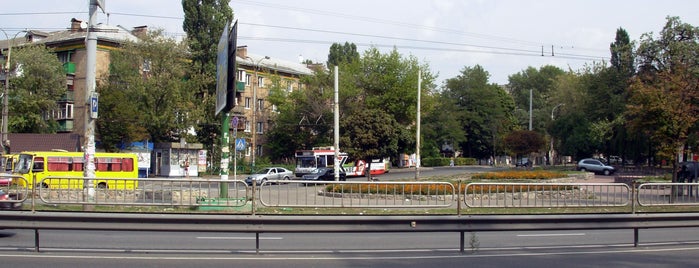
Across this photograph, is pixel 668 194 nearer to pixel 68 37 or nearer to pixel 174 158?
pixel 174 158

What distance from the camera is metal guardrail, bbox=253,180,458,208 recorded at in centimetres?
1255

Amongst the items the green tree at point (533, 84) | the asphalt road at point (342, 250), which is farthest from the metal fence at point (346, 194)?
the green tree at point (533, 84)

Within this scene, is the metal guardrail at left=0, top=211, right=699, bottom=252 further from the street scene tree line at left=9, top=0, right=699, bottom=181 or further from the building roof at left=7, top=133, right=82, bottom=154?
the building roof at left=7, top=133, right=82, bottom=154

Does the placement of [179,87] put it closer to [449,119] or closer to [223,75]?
[223,75]

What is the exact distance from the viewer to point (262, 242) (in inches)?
511

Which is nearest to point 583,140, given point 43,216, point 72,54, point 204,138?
point 204,138

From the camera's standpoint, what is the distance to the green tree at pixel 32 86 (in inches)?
2073

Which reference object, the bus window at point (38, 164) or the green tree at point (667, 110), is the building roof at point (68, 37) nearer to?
the bus window at point (38, 164)

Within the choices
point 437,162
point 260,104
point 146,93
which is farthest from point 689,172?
point 437,162

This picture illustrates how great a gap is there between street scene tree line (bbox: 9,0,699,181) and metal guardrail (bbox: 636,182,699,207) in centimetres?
1313

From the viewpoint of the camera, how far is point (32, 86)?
53500 millimetres

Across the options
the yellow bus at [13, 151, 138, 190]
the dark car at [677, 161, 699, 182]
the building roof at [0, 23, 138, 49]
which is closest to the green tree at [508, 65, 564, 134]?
the building roof at [0, 23, 138, 49]

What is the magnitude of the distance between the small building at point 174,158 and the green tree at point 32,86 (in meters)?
9.37

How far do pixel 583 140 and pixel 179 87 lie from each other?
41.9 metres
